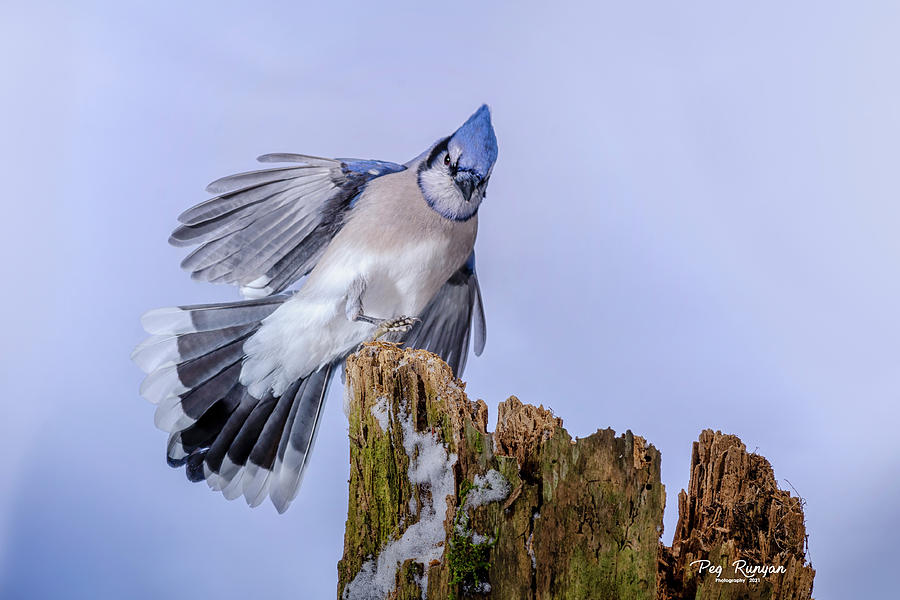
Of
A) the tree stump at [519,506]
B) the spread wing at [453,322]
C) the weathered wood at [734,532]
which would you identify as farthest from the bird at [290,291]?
the weathered wood at [734,532]

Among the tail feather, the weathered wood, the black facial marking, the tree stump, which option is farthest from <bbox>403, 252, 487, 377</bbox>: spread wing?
the weathered wood

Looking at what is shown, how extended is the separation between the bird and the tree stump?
444 millimetres

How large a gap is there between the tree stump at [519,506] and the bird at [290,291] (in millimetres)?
444

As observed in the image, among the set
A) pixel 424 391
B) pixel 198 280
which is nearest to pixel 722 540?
pixel 424 391

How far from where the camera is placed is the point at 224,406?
8.41 ft

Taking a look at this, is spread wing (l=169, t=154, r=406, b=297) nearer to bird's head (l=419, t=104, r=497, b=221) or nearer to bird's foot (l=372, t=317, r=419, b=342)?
bird's head (l=419, t=104, r=497, b=221)

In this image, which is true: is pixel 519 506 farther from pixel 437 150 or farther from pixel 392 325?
pixel 437 150

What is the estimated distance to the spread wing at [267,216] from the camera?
95.7 inches

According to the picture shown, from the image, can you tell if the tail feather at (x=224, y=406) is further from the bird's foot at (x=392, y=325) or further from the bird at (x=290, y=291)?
the bird's foot at (x=392, y=325)

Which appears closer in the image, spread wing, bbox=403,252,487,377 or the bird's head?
the bird's head

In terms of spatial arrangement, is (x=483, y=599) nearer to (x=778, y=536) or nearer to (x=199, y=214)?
(x=778, y=536)

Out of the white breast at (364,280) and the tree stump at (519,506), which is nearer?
the tree stump at (519,506)

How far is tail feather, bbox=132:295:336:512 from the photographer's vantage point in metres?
2.51

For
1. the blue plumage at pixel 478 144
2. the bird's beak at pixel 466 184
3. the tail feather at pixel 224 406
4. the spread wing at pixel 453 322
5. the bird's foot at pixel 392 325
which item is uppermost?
the blue plumage at pixel 478 144
